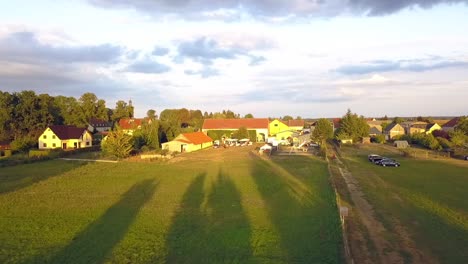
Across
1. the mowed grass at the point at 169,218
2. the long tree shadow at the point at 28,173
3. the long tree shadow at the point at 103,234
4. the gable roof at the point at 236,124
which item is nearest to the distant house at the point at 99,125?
the gable roof at the point at 236,124

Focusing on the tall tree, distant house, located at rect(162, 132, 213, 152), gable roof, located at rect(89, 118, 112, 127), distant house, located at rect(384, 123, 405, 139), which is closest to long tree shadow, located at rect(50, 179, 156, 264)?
distant house, located at rect(162, 132, 213, 152)

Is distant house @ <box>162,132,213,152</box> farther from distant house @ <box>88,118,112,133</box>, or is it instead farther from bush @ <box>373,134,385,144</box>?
distant house @ <box>88,118,112,133</box>

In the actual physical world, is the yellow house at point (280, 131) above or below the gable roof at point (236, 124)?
below

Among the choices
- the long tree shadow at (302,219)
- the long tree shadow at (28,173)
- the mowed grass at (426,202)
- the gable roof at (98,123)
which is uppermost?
the gable roof at (98,123)

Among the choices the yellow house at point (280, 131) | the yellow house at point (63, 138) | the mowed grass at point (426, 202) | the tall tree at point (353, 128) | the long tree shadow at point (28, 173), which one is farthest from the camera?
the yellow house at point (280, 131)

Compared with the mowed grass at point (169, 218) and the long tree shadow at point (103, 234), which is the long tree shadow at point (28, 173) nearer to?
the mowed grass at point (169, 218)

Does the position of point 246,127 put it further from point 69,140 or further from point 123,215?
point 123,215

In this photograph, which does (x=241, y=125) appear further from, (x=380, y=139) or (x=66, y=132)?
(x=66, y=132)
